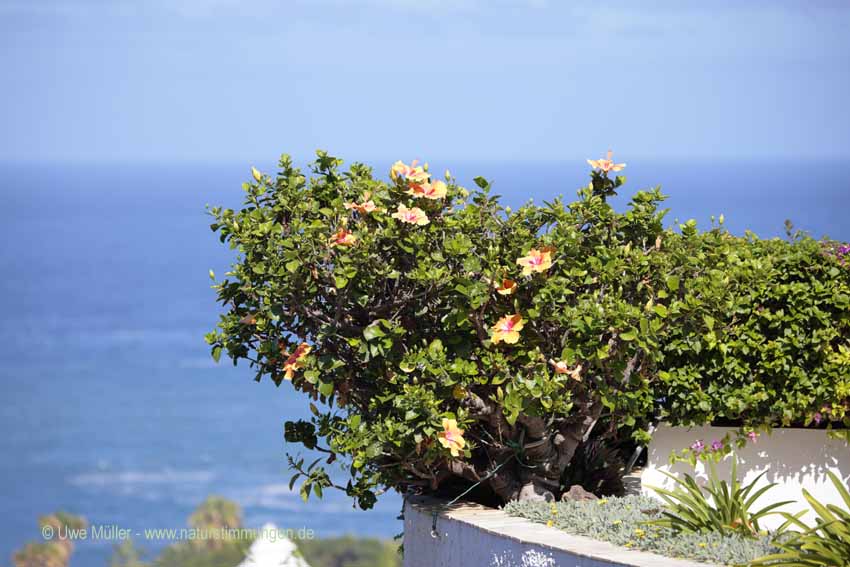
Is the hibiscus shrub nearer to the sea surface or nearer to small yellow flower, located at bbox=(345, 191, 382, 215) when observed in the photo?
small yellow flower, located at bbox=(345, 191, 382, 215)

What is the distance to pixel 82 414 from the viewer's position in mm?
76938

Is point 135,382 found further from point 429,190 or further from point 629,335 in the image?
point 629,335

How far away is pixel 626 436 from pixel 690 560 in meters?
1.98

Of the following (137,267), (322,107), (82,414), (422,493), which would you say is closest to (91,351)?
(82,414)

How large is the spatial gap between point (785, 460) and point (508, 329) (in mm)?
2436

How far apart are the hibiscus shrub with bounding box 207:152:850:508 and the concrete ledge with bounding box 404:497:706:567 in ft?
0.73

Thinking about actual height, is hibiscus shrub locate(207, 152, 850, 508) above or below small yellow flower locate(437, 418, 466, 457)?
above

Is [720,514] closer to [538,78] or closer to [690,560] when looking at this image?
[690,560]

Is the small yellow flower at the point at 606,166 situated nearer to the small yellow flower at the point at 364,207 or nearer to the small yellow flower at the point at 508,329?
the small yellow flower at the point at 508,329

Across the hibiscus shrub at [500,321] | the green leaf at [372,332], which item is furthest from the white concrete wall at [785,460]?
the green leaf at [372,332]

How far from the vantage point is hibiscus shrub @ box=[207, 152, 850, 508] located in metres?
6.94

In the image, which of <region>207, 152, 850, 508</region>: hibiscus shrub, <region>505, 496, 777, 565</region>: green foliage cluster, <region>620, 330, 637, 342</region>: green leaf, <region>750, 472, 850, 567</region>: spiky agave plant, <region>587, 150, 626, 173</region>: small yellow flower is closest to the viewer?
<region>750, 472, 850, 567</region>: spiky agave plant

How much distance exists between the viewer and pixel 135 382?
265ft

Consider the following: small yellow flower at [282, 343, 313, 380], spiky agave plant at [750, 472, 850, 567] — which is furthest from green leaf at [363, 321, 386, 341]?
spiky agave plant at [750, 472, 850, 567]
